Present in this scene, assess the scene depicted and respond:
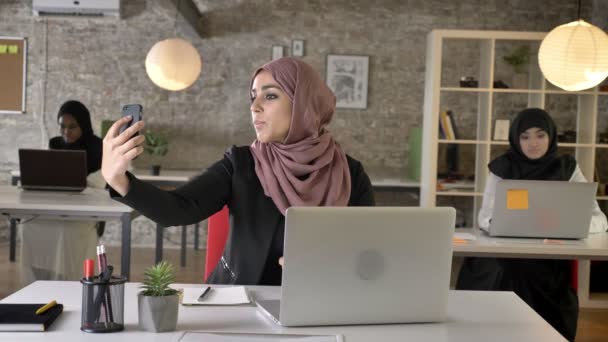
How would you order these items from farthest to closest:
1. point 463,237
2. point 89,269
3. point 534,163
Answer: point 534,163
point 463,237
point 89,269

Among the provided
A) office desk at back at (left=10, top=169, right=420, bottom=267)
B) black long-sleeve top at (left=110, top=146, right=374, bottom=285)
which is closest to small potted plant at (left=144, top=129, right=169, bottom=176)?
office desk at back at (left=10, top=169, right=420, bottom=267)

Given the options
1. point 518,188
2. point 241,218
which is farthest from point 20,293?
point 518,188

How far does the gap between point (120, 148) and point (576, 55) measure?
352 centimetres

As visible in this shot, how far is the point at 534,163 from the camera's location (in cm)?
410

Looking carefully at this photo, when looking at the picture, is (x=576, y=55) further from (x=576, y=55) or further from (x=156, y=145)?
(x=156, y=145)

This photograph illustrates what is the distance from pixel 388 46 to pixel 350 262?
6.11 meters

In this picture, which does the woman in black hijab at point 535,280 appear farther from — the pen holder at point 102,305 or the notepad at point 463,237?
the pen holder at point 102,305

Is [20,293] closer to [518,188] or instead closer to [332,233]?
[332,233]

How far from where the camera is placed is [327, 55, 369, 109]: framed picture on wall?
7426mm

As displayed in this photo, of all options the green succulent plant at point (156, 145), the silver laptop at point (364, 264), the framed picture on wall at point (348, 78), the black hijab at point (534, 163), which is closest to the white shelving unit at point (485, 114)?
the black hijab at point (534, 163)

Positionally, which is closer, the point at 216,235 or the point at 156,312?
the point at 156,312

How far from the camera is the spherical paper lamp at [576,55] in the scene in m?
4.40

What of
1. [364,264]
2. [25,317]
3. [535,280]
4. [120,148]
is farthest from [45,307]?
[535,280]

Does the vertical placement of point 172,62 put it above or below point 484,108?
above
